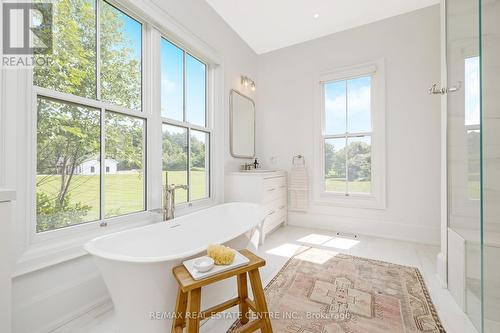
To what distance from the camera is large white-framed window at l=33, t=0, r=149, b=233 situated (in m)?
1.38

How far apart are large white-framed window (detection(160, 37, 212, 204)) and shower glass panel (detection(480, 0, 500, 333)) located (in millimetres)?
2125

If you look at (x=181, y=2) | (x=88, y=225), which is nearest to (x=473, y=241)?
(x=88, y=225)

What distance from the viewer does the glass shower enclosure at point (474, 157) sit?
1188 millimetres

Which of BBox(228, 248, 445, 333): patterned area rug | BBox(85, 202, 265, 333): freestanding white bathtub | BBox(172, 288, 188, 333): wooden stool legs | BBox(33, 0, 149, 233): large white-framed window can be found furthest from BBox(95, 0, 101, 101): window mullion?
BBox(228, 248, 445, 333): patterned area rug

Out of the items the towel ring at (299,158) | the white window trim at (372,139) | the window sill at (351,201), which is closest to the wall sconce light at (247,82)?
the white window trim at (372,139)

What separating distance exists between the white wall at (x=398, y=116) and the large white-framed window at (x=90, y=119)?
93.8 inches

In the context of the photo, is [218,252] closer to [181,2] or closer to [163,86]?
[163,86]

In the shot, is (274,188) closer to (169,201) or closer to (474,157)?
(169,201)

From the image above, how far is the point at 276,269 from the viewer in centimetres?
205

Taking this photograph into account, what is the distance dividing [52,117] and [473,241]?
111 inches

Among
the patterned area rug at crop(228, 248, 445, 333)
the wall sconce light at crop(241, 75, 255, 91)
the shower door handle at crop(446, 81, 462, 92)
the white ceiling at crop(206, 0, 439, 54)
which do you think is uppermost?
the white ceiling at crop(206, 0, 439, 54)

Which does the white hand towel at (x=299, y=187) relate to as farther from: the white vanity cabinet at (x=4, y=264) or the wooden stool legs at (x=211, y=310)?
the white vanity cabinet at (x=4, y=264)

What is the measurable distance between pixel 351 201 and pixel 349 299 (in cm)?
175

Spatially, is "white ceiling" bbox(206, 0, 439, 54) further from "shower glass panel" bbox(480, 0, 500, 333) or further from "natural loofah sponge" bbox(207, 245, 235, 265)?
"natural loofah sponge" bbox(207, 245, 235, 265)
